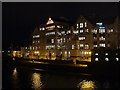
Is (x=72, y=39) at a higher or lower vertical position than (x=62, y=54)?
higher

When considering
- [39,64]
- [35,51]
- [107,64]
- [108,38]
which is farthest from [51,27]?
[107,64]

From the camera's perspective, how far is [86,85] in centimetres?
1166

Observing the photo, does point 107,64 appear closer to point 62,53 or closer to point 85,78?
point 85,78

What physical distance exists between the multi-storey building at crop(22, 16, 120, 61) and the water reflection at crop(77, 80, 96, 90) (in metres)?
4.19

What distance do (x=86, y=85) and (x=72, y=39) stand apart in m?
7.59

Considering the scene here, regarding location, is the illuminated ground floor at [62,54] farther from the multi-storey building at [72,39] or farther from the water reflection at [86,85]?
the water reflection at [86,85]

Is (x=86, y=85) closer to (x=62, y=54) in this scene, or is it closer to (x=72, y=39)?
(x=72, y=39)

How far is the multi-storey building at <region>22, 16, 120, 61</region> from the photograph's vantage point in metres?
16.5

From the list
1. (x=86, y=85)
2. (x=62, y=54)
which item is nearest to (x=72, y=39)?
(x=62, y=54)

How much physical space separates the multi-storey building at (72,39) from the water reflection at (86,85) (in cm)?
419

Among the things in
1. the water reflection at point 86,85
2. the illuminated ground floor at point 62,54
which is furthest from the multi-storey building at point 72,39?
the water reflection at point 86,85

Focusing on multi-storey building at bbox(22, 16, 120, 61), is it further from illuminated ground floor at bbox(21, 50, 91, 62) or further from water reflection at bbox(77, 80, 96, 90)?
water reflection at bbox(77, 80, 96, 90)

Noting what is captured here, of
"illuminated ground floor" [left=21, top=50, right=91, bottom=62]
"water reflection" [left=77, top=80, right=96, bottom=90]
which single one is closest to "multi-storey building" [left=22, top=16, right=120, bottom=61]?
"illuminated ground floor" [left=21, top=50, right=91, bottom=62]

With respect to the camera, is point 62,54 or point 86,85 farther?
point 62,54
